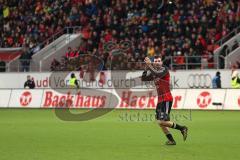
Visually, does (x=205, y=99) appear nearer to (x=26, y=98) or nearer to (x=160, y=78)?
(x=26, y=98)

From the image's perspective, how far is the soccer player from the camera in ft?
55.1

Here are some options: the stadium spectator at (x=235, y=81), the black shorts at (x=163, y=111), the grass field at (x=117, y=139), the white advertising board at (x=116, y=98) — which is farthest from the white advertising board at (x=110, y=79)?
the black shorts at (x=163, y=111)

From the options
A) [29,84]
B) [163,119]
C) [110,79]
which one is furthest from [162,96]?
[29,84]

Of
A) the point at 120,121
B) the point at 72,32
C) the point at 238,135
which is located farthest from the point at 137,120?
the point at 72,32

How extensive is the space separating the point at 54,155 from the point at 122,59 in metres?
23.7

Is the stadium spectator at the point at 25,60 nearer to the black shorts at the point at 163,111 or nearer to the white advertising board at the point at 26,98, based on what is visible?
the white advertising board at the point at 26,98

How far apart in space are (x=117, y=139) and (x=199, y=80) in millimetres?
18757

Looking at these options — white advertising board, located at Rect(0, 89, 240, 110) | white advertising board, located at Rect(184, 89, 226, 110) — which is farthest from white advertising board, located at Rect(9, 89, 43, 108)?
white advertising board, located at Rect(184, 89, 226, 110)

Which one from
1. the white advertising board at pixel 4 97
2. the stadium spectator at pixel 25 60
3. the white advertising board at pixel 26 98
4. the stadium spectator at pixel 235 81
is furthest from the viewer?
the stadium spectator at pixel 25 60

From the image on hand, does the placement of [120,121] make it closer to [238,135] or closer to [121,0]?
[238,135]

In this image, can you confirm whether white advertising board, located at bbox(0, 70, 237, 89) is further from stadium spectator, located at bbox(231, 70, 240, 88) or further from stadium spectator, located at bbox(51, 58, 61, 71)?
stadium spectator, located at bbox(231, 70, 240, 88)

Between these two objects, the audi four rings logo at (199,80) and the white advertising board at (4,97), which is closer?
the audi four rings logo at (199,80)

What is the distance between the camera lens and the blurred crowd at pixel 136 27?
3741cm

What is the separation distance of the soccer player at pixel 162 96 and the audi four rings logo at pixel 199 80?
19.3 meters
